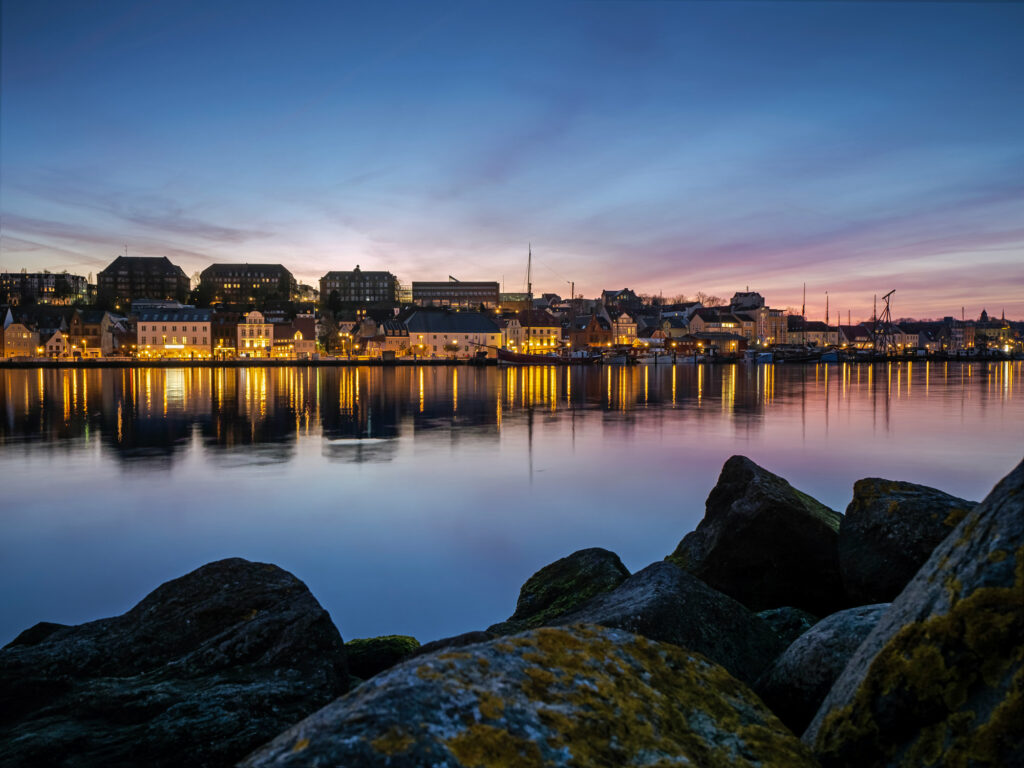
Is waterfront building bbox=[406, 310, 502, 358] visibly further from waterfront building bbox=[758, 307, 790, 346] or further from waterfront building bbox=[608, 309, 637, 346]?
waterfront building bbox=[758, 307, 790, 346]

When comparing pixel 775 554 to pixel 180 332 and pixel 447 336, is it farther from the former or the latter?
pixel 180 332

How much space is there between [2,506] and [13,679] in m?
12.8

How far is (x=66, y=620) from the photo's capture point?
914cm

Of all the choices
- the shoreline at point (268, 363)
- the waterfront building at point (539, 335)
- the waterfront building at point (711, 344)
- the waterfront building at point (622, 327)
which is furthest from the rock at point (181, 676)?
the waterfront building at point (622, 327)

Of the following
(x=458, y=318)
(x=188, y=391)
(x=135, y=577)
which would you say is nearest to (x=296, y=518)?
(x=135, y=577)

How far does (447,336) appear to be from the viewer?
141000 millimetres

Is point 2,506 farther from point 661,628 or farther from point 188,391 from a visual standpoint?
point 188,391

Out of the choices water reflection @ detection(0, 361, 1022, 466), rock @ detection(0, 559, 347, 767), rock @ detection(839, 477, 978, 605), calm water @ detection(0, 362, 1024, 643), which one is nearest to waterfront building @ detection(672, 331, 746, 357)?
water reflection @ detection(0, 361, 1022, 466)

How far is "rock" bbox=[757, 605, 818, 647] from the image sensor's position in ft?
20.1

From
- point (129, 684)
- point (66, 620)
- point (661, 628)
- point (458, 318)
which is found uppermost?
point (458, 318)

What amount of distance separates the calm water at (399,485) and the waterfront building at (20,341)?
11253 centimetres

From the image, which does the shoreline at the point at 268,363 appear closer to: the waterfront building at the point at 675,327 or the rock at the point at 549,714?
the waterfront building at the point at 675,327

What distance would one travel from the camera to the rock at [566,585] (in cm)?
720

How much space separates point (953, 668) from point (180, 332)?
154 meters
